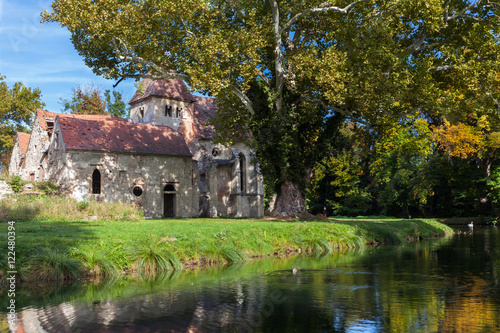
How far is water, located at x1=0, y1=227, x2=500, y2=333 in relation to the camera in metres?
7.76

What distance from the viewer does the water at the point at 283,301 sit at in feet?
25.5

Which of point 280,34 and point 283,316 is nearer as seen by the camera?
point 283,316

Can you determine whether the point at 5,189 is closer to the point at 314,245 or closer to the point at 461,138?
the point at 314,245

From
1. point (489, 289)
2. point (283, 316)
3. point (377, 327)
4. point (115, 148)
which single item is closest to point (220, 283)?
point (283, 316)

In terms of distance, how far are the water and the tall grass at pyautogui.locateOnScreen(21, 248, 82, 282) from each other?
57 cm

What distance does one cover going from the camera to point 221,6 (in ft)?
91.6

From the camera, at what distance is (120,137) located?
43.2 metres

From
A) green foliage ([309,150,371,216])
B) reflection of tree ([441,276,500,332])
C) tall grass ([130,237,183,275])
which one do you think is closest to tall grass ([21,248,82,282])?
tall grass ([130,237,183,275])

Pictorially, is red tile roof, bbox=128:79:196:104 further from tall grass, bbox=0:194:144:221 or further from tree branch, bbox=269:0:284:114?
tree branch, bbox=269:0:284:114

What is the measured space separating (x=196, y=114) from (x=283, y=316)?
1783 inches

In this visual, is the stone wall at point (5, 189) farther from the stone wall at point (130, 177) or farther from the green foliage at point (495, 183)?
the green foliage at point (495, 183)

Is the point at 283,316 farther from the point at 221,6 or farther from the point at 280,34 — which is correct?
the point at 221,6

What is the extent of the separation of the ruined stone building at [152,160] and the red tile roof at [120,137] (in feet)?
0.27

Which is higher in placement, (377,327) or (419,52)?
(419,52)
